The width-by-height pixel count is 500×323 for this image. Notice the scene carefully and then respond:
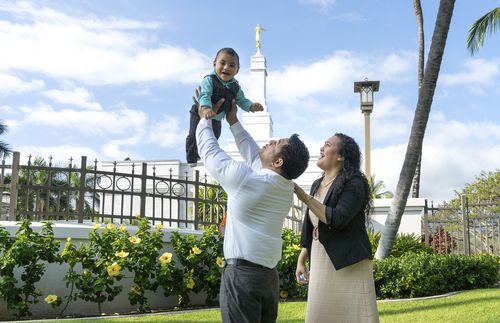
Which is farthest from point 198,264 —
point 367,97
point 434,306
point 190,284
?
point 367,97

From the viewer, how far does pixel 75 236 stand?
314 inches

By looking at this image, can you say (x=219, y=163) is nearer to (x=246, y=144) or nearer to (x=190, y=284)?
(x=246, y=144)

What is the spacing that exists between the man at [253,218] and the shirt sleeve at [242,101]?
864 millimetres

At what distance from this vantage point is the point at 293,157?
8.56ft

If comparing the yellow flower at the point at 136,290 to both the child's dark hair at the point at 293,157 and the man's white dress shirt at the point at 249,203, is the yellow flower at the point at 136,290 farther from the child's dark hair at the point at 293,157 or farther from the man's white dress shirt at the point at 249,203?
the child's dark hair at the point at 293,157

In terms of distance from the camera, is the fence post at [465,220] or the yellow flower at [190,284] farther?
→ the fence post at [465,220]

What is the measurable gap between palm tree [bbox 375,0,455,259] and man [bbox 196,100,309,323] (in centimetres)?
622

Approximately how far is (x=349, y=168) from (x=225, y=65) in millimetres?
1043

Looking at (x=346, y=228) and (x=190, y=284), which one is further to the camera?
(x=190, y=284)

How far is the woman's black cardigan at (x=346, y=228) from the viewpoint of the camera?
3.22 meters

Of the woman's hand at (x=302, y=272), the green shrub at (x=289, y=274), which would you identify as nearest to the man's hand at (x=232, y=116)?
the woman's hand at (x=302, y=272)

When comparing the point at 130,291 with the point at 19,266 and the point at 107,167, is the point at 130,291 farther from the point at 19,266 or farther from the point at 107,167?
the point at 107,167

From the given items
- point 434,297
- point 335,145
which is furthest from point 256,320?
point 434,297

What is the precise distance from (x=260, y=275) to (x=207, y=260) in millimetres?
5795
